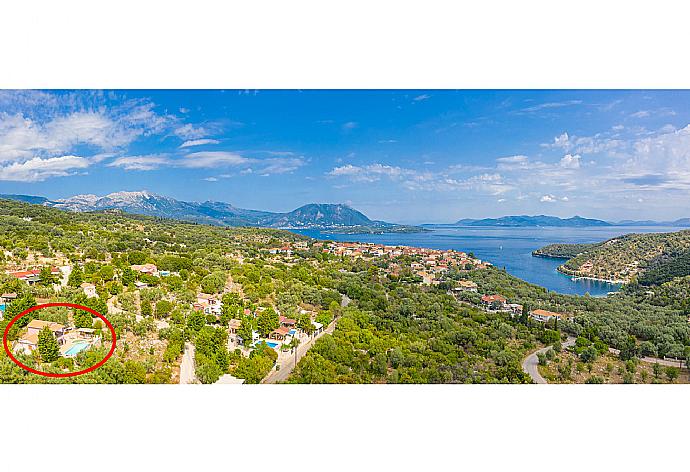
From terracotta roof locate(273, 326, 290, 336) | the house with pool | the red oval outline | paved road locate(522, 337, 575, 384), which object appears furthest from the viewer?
terracotta roof locate(273, 326, 290, 336)

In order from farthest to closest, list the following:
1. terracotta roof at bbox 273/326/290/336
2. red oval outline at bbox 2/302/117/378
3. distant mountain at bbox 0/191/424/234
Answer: distant mountain at bbox 0/191/424/234 < terracotta roof at bbox 273/326/290/336 < red oval outline at bbox 2/302/117/378

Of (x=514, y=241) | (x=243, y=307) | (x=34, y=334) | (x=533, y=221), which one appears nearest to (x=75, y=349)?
(x=34, y=334)

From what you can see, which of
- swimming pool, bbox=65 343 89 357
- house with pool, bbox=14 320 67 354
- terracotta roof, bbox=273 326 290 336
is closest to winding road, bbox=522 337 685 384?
terracotta roof, bbox=273 326 290 336

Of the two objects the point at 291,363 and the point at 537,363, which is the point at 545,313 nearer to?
the point at 537,363

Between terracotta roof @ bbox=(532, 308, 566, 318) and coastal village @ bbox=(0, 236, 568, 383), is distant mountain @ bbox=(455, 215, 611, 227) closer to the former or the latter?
coastal village @ bbox=(0, 236, 568, 383)

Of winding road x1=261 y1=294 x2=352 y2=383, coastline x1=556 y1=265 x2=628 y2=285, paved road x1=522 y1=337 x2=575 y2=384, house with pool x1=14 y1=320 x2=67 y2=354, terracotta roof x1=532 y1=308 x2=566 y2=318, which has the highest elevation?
house with pool x1=14 y1=320 x2=67 y2=354

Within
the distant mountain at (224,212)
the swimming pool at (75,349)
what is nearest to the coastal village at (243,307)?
the swimming pool at (75,349)

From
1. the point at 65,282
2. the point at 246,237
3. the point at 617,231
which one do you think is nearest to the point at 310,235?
the point at 246,237

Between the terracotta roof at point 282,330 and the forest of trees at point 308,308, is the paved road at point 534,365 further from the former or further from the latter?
the terracotta roof at point 282,330
